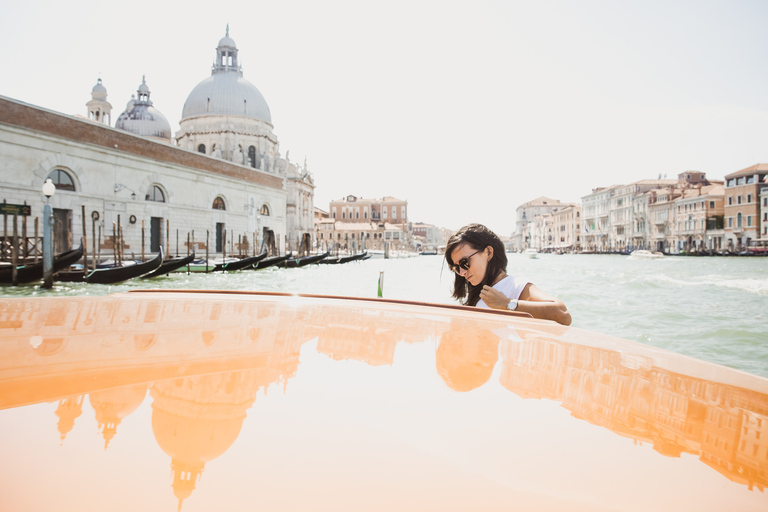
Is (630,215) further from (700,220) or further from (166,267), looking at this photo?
(166,267)

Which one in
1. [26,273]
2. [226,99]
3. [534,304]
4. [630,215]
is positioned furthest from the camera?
[630,215]

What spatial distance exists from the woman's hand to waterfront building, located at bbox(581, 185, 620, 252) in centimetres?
5349

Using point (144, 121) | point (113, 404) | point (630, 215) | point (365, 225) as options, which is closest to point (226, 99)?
point (144, 121)

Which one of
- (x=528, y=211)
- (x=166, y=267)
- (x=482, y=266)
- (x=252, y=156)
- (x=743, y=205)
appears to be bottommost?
(x=166, y=267)

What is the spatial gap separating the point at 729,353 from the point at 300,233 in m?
31.1

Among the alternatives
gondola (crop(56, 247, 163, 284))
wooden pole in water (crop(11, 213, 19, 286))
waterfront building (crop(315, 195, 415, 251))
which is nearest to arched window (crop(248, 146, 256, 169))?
A: waterfront building (crop(315, 195, 415, 251))

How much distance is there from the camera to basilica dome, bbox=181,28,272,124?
27016 mm

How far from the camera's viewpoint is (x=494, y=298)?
5.47 feet

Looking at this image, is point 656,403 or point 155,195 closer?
point 656,403

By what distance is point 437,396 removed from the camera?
2.21 ft

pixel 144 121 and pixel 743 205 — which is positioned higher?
pixel 144 121

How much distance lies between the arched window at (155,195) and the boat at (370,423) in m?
17.6

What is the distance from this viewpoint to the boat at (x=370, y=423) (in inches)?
16.5

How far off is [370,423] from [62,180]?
16413mm
